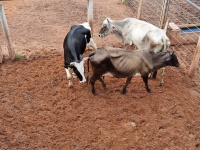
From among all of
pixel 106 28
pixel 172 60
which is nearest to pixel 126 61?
pixel 172 60

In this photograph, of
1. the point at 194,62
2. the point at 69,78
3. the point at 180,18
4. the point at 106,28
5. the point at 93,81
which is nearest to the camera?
the point at 93,81

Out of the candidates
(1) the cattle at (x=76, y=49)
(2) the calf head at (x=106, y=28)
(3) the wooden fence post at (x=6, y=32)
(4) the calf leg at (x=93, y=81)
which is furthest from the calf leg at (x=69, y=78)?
(3) the wooden fence post at (x=6, y=32)

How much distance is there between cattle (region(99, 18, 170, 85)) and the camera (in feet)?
22.6

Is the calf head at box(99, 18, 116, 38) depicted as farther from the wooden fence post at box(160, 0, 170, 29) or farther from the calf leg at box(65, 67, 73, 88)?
the calf leg at box(65, 67, 73, 88)

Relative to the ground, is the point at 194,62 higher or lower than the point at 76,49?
lower

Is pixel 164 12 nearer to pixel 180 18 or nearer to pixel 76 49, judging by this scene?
pixel 180 18

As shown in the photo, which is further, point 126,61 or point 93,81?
point 93,81

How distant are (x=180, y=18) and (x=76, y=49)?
19.5 feet

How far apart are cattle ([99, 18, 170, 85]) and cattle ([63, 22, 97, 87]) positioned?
1023 millimetres

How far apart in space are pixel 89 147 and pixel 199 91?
11.5 ft

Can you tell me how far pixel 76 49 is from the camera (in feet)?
22.6

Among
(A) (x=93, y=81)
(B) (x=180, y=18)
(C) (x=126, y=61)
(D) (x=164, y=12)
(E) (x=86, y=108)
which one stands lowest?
(E) (x=86, y=108)

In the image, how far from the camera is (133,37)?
7852 mm

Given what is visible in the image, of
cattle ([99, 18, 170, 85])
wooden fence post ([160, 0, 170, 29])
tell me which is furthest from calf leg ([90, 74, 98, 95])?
wooden fence post ([160, 0, 170, 29])
